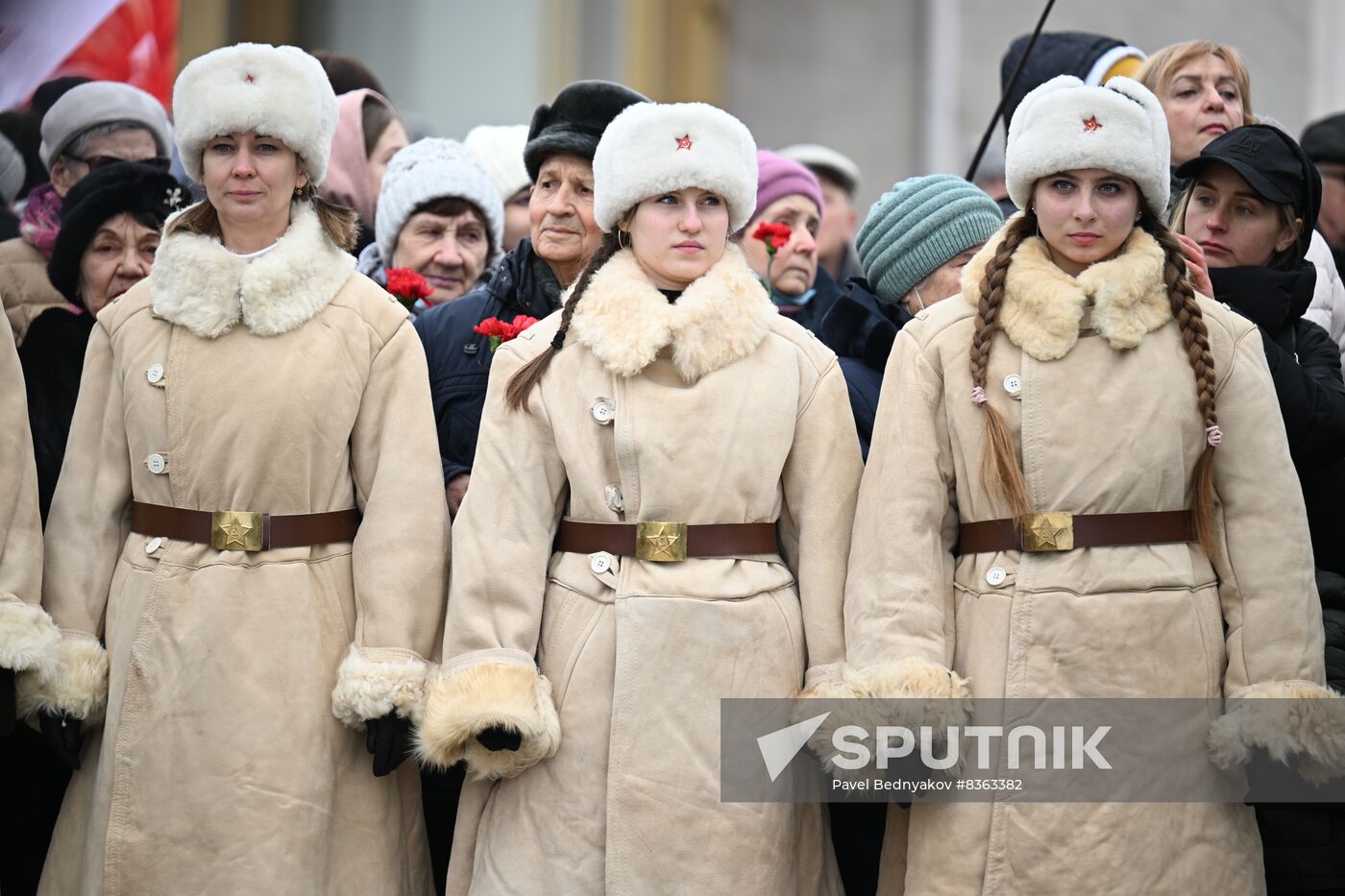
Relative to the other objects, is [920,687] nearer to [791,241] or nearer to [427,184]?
[427,184]

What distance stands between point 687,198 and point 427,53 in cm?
707

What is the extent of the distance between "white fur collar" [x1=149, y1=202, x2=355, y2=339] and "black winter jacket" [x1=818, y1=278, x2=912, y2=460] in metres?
1.39

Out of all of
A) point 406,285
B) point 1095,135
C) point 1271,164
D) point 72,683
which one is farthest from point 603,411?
point 1271,164

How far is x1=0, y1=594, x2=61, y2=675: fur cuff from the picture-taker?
3.81 m

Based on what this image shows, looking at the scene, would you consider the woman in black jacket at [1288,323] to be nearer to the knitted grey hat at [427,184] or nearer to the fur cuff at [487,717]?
the fur cuff at [487,717]

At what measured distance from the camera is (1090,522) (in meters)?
3.70

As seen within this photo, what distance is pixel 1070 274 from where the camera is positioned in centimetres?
388

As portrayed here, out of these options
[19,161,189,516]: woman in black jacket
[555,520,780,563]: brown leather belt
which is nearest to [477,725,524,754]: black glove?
[555,520,780,563]: brown leather belt

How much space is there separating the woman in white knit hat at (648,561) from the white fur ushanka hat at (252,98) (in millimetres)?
737

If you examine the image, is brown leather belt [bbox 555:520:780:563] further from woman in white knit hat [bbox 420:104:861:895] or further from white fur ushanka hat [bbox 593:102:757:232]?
white fur ushanka hat [bbox 593:102:757:232]

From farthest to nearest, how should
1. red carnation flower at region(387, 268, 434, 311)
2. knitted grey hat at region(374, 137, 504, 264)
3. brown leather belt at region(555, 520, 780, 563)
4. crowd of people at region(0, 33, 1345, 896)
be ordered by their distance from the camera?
knitted grey hat at region(374, 137, 504, 264) → red carnation flower at region(387, 268, 434, 311) → brown leather belt at region(555, 520, 780, 563) → crowd of people at region(0, 33, 1345, 896)

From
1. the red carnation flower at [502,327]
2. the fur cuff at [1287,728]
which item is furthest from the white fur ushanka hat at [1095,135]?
the red carnation flower at [502,327]

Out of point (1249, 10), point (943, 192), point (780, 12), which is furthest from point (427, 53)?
point (943, 192)

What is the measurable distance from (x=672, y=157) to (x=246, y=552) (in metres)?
1.38
